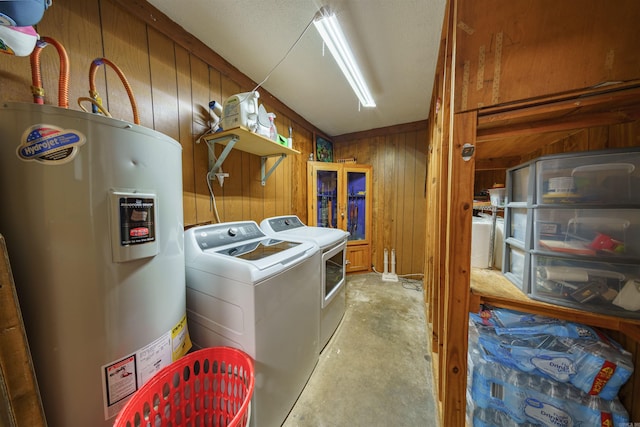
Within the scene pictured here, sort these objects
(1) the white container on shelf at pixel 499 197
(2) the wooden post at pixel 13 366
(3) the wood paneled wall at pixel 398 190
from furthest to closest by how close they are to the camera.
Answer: (3) the wood paneled wall at pixel 398 190, (1) the white container on shelf at pixel 499 197, (2) the wooden post at pixel 13 366

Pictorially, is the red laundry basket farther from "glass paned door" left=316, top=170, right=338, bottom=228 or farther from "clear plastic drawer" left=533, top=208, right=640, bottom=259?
"glass paned door" left=316, top=170, right=338, bottom=228

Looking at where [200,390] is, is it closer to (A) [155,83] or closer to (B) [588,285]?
(B) [588,285]

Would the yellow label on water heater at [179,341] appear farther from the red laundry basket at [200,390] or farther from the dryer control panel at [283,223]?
the dryer control panel at [283,223]

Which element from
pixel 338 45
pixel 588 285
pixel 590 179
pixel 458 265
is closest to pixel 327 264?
pixel 458 265

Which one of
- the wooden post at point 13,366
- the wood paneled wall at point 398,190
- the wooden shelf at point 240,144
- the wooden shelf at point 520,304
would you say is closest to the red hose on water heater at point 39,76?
the wooden post at point 13,366

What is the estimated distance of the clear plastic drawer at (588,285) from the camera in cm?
70

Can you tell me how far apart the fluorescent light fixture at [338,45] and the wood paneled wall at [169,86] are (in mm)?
914

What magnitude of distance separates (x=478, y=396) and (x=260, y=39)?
105 inches

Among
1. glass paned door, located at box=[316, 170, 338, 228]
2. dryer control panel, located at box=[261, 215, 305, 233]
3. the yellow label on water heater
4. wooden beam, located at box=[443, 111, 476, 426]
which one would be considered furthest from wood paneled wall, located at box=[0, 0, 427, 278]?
wooden beam, located at box=[443, 111, 476, 426]

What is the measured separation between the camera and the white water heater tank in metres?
0.58

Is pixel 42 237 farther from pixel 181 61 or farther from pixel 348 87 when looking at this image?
pixel 348 87

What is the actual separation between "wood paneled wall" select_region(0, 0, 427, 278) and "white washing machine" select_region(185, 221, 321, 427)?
1.88 ft

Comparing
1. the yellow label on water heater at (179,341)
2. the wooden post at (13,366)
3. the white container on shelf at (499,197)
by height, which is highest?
the white container on shelf at (499,197)

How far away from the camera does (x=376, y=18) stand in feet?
4.23
